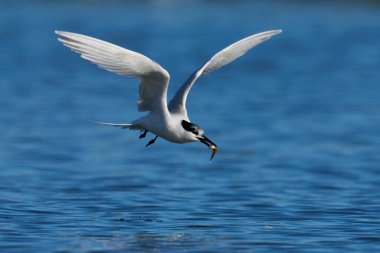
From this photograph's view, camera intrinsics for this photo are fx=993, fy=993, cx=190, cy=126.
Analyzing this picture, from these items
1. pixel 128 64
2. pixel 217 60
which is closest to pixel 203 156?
pixel 217 60

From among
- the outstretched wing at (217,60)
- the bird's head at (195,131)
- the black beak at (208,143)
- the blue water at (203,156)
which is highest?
the outstretched wing at (217,60)

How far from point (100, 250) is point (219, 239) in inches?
47.3

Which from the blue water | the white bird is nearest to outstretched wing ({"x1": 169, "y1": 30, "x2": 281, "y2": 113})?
the white bird

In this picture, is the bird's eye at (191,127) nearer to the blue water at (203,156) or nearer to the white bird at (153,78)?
the white bird at (153,78)

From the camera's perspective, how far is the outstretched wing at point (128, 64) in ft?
28.7

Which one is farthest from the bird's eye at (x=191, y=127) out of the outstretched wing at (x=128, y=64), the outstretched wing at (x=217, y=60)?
the outstretched wing at (x=217, y=60)

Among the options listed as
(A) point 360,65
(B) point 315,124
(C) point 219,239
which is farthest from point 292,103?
(C) point 219,239

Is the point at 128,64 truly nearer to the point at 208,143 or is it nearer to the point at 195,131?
the point at 195,131

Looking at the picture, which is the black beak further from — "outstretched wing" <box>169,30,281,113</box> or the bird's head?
"outstretched wing" <box>169,30,281,113</box>

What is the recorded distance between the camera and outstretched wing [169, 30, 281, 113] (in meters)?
10.2

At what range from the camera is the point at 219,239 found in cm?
955

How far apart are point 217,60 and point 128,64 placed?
1.60m

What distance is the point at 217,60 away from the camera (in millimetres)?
10523

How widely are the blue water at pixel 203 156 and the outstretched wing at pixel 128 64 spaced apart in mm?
1322
